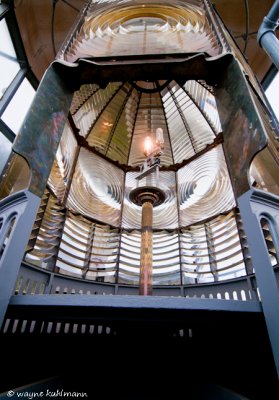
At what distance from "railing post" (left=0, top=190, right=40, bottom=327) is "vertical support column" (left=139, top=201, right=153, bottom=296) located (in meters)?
1.10

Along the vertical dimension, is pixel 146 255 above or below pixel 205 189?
below

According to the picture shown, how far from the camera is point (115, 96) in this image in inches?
175

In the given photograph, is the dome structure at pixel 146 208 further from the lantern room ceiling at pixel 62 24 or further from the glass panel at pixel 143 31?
the lantern room ceiling at pixel 62 24

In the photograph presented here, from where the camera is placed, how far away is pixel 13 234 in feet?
3.96

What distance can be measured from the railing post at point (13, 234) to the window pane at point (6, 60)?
3.02 meters

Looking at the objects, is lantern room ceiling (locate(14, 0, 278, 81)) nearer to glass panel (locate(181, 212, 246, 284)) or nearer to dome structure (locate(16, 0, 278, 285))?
dome structure (locate(16, 0, 278, 285))

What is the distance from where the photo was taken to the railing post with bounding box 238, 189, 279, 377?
957 millimetres

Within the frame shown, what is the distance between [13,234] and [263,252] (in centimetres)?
123

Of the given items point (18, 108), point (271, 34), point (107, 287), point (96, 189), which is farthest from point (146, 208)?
point (18, 108)

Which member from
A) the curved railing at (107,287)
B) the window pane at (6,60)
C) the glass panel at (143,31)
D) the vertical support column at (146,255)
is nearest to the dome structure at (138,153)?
the glass panel at (143,31)

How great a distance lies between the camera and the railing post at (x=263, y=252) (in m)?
0.96

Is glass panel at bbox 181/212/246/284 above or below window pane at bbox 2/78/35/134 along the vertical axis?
below

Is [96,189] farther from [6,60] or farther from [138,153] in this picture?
[6,60]

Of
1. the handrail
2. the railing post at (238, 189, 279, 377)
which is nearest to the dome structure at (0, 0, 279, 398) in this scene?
the railing post at (238, 189, 279, 377)
